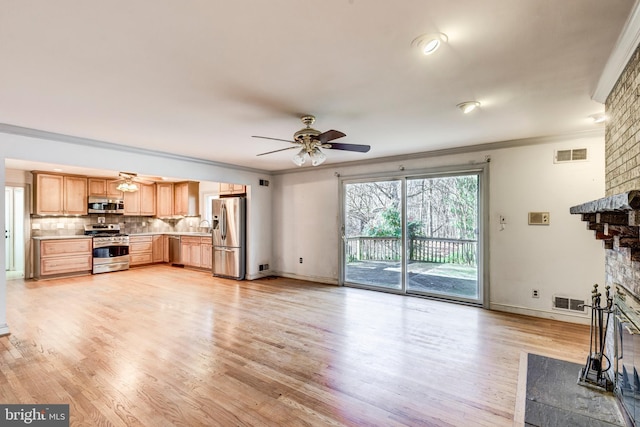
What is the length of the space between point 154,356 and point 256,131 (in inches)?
105

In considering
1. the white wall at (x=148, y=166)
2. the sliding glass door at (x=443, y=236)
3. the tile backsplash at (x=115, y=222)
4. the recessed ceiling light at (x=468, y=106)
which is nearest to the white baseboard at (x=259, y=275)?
the white wall at (x=148, y=166)

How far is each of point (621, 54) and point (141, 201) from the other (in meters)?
9.50

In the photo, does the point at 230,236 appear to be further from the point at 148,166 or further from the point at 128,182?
the point at 128,182

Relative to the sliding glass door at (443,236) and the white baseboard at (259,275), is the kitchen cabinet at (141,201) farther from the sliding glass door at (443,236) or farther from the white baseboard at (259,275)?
the sliding glass door at (443,236)

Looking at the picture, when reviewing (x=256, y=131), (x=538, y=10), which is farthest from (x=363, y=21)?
(x=256, y=131)

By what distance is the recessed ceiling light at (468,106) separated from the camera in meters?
2.79

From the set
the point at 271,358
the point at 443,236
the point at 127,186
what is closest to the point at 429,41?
the point at 271,358

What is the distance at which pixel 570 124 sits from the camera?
3.47 meters

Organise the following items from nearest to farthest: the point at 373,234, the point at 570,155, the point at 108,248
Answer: the point at 570,155, the point at 373,234, the point at 108,248

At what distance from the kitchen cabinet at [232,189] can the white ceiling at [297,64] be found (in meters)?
3.14

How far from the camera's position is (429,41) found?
178 centimetres

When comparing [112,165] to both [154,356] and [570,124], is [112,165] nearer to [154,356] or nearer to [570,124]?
[154,356]

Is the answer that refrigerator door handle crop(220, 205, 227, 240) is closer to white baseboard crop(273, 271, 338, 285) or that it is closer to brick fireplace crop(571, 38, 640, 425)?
white baseboard crop(273, 271, 338, 285)

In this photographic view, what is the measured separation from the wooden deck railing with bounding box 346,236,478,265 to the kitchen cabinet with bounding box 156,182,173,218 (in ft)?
18.7
